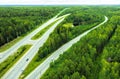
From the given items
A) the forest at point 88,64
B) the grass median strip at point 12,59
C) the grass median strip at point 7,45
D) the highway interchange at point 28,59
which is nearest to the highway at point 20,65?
the highway interchange at point 28,59

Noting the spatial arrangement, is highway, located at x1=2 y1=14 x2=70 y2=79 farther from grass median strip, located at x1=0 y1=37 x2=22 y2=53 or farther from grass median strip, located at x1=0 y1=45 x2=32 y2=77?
grass median strip, located at x1=0 y1=37 x2=22 y2=53

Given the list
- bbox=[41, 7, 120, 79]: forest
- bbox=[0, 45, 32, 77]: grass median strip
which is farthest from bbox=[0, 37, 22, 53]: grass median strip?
bbox=[41, 7, 120, 79]: forest

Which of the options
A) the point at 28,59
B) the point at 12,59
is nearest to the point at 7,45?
the point at 12,59

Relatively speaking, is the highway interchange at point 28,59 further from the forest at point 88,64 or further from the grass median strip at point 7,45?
the forest at point 88,64

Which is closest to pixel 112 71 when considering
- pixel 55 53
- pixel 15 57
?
pixel 55 53

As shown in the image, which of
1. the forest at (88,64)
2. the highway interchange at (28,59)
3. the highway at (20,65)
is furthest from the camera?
the highway at (20,65)

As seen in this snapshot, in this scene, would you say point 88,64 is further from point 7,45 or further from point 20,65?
point 7,45

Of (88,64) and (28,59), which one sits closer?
(88,64)

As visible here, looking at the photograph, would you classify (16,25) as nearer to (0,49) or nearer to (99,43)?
(0,49)
